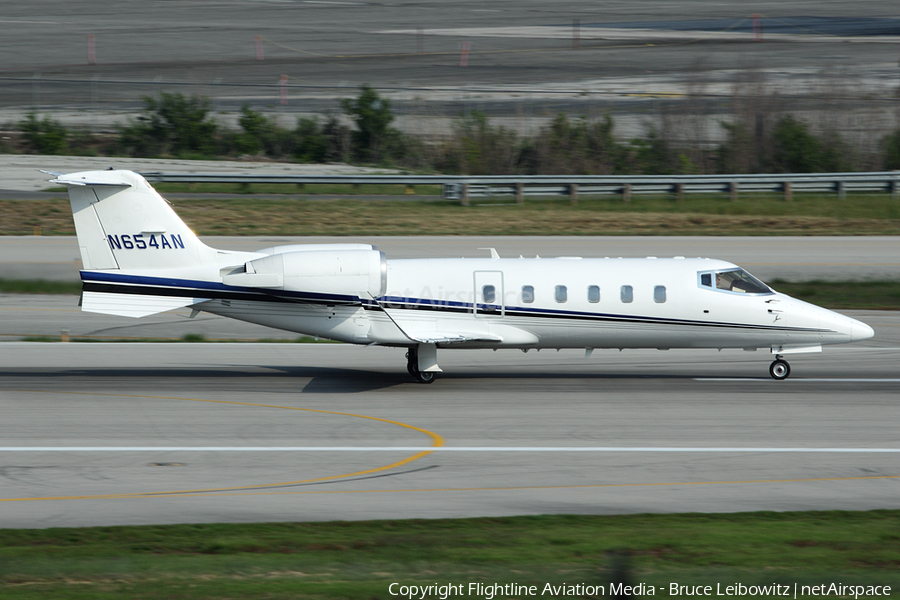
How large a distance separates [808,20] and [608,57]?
74.2ft

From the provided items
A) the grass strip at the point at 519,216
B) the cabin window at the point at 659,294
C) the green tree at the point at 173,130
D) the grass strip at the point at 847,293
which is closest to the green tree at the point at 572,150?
the grass strip at the point at 519,216

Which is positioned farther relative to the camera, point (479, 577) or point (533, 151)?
point (533, 151)

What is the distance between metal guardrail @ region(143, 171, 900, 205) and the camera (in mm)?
46281

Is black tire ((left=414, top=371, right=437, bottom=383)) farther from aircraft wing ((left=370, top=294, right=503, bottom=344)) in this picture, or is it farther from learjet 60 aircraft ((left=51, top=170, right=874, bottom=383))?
aircraft wing ((left=370, top=294, right=503, bottom=344))

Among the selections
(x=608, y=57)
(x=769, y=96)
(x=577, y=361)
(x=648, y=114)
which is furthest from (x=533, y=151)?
(x=577, y=361)

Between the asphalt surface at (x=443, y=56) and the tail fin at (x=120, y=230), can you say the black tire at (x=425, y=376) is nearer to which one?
the tail fin at (x=120, y=230)

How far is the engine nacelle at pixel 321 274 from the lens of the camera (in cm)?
2145

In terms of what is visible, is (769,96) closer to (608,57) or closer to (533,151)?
(533,151)

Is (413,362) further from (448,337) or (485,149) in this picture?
(485,149)

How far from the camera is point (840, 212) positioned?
4566cm

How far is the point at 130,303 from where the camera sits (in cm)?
2153

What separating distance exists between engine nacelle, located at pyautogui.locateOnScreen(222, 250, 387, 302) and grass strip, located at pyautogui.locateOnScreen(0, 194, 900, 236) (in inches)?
761

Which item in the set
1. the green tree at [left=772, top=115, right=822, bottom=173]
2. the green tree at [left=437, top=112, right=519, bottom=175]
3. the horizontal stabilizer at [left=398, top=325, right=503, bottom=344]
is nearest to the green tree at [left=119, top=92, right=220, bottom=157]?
the green tree at [left=437, top=112, right=519, bottom=175]

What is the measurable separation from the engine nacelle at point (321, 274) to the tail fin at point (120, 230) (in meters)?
1.66
